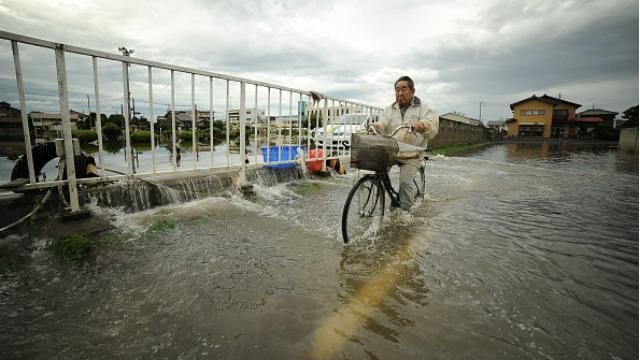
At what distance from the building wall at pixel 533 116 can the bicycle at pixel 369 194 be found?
2552 inches

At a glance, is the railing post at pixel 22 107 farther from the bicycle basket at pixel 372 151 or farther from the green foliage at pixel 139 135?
the bicycle basket at pixel 372 151

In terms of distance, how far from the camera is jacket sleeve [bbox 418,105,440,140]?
147 inches

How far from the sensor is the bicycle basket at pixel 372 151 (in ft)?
10.9

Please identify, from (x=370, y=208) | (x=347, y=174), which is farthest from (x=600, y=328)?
(x=347, y=174)

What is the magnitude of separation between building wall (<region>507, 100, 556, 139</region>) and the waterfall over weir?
65.4 metres

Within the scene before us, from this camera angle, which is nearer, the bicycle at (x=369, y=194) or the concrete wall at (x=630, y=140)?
the bicycle at (x=369, y=194)

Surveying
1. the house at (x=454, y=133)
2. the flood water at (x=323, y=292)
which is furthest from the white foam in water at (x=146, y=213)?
the house at (x=454, y=133)

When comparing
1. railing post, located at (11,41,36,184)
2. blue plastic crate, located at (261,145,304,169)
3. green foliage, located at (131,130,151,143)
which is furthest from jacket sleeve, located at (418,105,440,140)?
green foliage, located at (131,130,151,143)

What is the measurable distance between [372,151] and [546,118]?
222ft

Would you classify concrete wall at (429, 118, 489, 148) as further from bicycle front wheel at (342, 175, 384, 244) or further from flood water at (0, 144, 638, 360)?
flood water at (0, 144, 638, 360)

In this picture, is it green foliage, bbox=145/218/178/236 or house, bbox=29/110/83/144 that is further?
green foliage, bbox=145/218/178/236

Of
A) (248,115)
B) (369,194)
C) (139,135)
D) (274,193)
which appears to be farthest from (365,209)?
(139,135)

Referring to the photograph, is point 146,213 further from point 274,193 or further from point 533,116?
point 533,116

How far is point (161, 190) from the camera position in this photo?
4133mm
